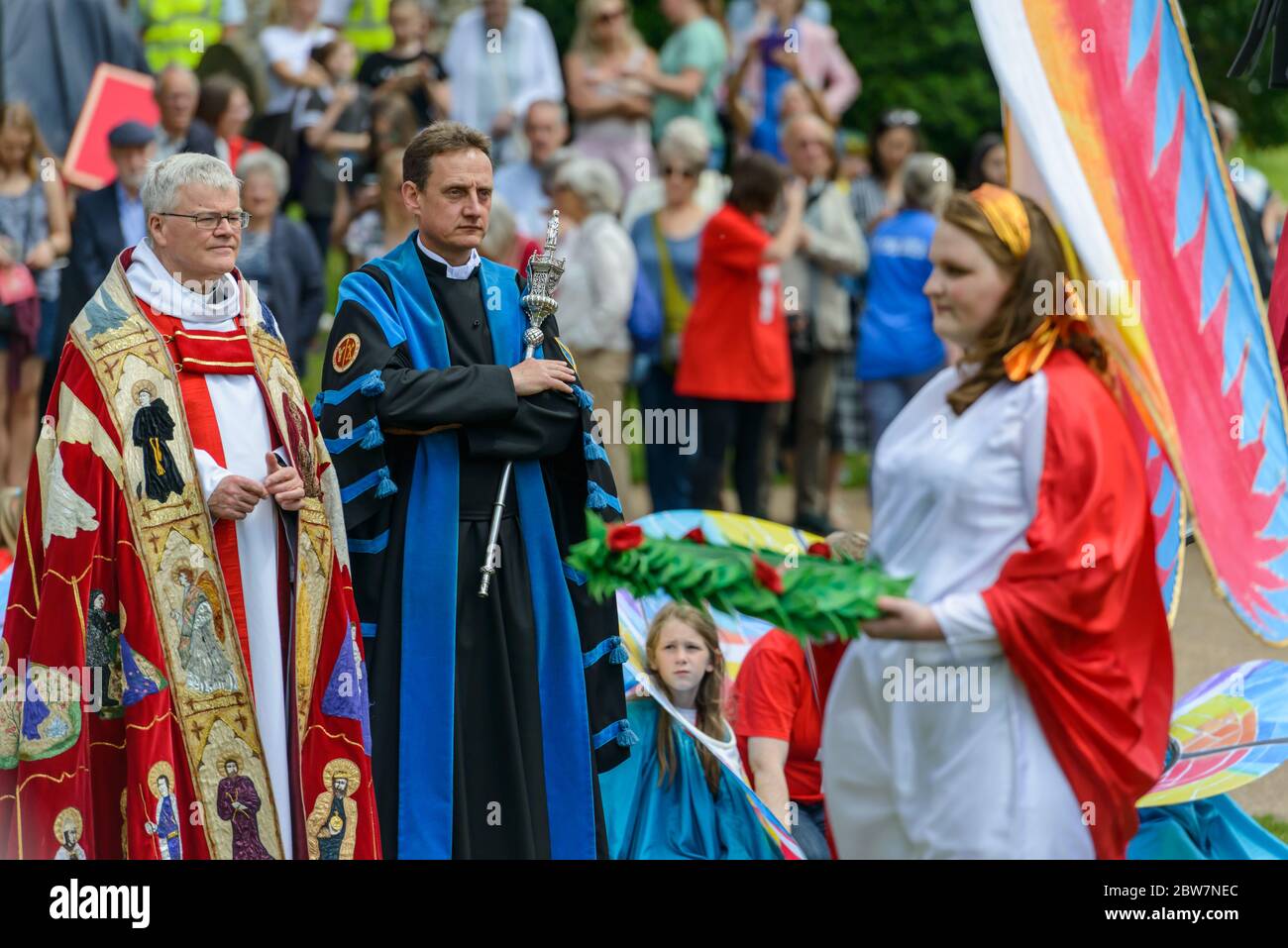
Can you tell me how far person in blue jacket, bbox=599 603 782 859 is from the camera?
6.52 meters

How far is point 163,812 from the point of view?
553cm

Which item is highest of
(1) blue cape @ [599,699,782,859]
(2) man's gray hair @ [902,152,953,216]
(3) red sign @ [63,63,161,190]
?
(3) red sign @ [63,63,161,190]

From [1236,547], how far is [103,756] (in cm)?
276

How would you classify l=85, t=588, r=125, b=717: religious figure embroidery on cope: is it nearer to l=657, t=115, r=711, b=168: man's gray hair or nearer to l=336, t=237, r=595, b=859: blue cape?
l=336, t=237, r=595, b=859: blue cape

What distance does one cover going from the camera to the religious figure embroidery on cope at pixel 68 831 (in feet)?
18.1

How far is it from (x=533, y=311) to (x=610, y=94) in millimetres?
7123

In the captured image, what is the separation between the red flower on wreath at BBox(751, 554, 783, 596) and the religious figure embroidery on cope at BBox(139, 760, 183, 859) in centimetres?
186

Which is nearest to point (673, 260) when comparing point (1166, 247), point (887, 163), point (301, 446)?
point (887, 163)

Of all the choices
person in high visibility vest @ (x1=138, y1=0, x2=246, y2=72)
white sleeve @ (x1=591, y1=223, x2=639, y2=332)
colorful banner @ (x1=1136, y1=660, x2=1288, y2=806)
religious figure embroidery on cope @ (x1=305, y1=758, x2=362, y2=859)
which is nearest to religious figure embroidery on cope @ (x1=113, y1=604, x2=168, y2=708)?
religious figure embroidery on cope @ (x1=305, y1=758, x2=362, y2=859)

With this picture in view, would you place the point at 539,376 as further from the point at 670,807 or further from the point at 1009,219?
the point at 1009,219

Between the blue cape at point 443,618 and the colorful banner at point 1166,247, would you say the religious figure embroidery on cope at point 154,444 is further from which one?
the colorful banner at point 1166,247

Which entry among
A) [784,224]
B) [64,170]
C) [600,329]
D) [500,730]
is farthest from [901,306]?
[500,730]

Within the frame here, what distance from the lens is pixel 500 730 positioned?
6008mm

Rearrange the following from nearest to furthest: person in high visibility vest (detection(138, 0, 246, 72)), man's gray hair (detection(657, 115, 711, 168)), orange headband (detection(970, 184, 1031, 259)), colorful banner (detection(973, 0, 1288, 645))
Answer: orange headband (detection(970, 184, 1031, 259)) < colorful banner (detection(973, 0, 1288, 645)) < man's gray hair (detection(657, 115, 711, 168)) < person in high visibility vest (detection(138, 0, 246, 72))
